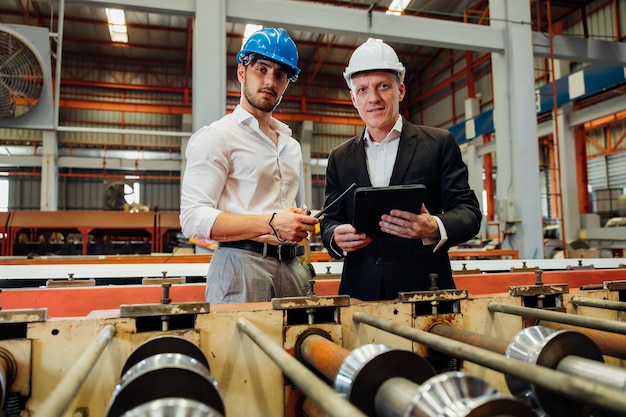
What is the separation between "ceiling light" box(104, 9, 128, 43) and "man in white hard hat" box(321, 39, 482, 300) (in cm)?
918

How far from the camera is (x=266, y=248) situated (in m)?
1.38

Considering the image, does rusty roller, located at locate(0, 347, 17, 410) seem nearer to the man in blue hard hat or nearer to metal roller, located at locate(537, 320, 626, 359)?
the man in blue hard hat

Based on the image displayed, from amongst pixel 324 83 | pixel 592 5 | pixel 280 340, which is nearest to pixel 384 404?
pixel 280 340

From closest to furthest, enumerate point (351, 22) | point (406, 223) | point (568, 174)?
point (406, 223), point (351, 22), point (568, 174)

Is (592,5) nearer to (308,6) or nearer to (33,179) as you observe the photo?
(308,6)

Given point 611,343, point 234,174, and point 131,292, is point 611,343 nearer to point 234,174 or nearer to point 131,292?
point 234,174

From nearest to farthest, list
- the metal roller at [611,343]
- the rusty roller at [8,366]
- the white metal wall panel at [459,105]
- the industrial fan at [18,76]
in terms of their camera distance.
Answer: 1. the rusty roller at [8,366]
2. the metal roller at [611,343]
3. the industrial fan at [18,76]
4. the white metal wall panel at [459,105]

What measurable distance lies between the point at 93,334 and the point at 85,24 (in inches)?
464

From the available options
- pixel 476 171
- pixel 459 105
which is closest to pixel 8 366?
pixel 476 171

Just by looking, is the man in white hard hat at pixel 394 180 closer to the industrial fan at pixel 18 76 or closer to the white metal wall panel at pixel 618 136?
the industrial fan at pixel 18 76

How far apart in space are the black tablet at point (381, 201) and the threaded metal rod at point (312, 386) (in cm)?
43

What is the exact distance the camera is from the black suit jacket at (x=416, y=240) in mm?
1310

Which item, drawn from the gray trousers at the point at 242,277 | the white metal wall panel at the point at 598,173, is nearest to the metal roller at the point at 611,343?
the gray trousers at the point at 242,277

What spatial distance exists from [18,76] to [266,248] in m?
3.30
